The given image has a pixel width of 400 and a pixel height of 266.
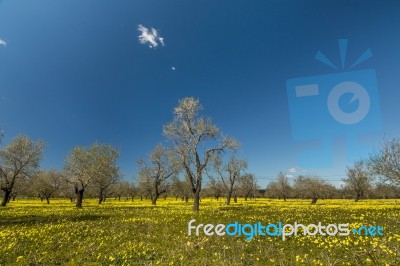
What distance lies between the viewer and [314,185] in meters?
86.8

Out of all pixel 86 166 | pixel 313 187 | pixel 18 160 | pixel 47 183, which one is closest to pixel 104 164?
pixel 86 166

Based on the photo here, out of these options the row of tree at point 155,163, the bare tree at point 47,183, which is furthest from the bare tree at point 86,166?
the bare tree at point 47,183

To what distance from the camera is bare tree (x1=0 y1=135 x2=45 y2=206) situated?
58625 millimetres

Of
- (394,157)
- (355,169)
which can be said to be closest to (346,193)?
(355,169)

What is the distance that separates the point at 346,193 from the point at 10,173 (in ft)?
533

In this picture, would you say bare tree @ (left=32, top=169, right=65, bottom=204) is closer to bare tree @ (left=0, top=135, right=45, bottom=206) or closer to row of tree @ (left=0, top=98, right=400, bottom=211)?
row of tree @ (left=0, top=98, right=400, bottom=211)

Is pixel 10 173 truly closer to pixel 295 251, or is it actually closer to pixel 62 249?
pixel 62 249

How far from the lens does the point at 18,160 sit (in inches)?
2320

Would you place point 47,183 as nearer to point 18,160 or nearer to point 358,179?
point 18,160

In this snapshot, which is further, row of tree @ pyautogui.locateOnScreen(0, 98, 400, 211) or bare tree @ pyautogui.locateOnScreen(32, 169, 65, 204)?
bare tree @ pyautogui.locateOnScreen(32, 169, 65, 204)

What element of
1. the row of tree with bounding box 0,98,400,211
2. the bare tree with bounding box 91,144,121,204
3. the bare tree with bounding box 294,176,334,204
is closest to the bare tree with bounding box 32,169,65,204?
the row of tree with bounding box 0,98,400,211

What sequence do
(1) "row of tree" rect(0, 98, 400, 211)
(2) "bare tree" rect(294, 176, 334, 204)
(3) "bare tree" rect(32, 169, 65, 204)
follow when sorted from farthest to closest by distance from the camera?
(3) "bare tree" rect(32, 169, 65, 204), (2) "bare tree" rect(294, 176, 334, 204), (1) "row of tree" rect(0, 98, 400, 211)

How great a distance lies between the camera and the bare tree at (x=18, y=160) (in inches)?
2308

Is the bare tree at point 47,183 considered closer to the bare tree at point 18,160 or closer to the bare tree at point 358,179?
the bare tree at point 18,160
